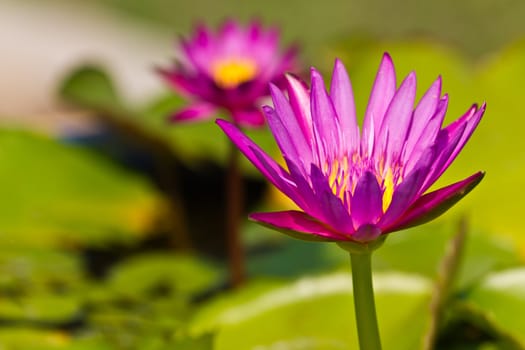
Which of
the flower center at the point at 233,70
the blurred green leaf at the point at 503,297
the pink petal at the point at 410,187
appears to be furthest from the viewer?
the flower center at the point at 233,70

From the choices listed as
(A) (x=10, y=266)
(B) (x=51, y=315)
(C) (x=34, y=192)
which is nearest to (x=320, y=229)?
(B) (x=51, y=315)

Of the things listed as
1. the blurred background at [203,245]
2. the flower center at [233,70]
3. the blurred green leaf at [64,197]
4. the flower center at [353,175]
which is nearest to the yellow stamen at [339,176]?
the flower center at [353,175]

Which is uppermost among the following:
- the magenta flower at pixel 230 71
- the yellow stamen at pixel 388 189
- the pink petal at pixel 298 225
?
the magenta flower at pixel 230 71

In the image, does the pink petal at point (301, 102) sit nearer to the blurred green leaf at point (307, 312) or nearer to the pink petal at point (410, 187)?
the pink petal at point (410, 187)

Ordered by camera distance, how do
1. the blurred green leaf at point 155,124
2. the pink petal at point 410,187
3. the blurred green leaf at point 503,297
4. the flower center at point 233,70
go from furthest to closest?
1. the blurred green leaf at point 155,124
2. the flower center at point 233,70
3. the blurred green leaf at point 503,297
4. the pink petal at point 410,187

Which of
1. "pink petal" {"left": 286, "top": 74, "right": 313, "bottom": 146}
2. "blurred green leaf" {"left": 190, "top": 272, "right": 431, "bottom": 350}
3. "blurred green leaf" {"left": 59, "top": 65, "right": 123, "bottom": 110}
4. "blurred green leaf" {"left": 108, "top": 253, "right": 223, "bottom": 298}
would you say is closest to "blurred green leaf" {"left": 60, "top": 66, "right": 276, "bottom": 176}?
"blurred green leaf" {"left": 59, "top": 65, "right": 123, "bottom": 110}

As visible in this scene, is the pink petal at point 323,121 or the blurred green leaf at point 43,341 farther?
the blurred green leaf at point 43,341

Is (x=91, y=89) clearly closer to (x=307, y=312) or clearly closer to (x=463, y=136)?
(x=307, y=312)

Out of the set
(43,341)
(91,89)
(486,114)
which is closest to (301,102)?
(43,341)
